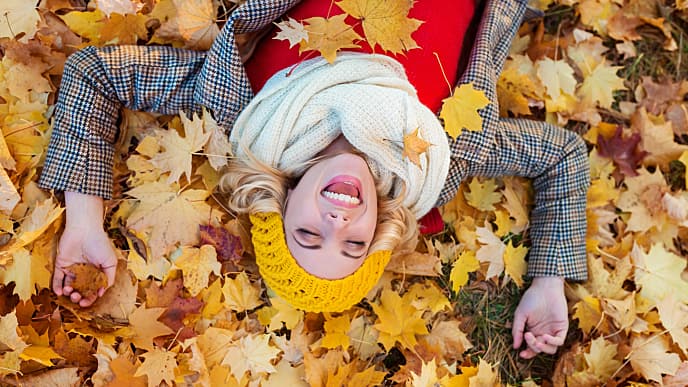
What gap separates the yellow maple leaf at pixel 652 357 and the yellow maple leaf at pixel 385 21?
164 cm

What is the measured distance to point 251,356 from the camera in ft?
8.34

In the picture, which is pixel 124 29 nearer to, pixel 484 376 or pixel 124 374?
pixel 124 374

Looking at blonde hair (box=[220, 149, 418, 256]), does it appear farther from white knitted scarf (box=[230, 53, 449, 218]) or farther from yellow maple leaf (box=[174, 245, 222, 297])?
yellow maple leaf (box=[174, 245, 222, 297])

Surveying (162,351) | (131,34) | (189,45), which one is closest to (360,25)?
(189,45)

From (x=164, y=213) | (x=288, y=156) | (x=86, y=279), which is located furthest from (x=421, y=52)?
(x=86, y=279)

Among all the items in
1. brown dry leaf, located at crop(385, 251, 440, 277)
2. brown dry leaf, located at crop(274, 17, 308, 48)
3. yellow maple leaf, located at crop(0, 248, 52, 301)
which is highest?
brown dry leaf, located at crop(274, 17, 308, 48)

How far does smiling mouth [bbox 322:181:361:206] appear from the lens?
2.08 m

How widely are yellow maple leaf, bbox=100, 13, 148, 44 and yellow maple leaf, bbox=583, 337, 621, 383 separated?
227 cm

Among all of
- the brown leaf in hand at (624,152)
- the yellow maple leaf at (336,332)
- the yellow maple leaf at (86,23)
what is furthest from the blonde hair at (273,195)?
the brown leaf in hand at (624,152)

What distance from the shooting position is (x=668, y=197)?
286 centimetres

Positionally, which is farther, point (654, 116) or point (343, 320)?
point (654, 116)

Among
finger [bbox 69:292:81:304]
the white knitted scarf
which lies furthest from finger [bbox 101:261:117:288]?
the white knitted scarf

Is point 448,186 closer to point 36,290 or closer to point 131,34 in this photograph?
point 131,34

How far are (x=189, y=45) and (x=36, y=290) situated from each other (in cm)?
109
